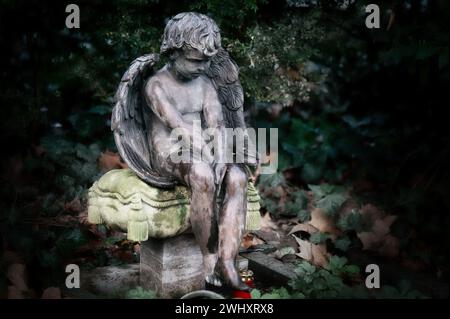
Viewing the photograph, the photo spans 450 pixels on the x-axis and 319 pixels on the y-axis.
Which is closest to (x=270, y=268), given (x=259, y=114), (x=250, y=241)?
(x=250, y=241)

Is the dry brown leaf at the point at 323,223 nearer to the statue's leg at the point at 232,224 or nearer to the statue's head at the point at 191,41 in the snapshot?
the statue's leg at the point at 232,224

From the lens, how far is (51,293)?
2.64 m

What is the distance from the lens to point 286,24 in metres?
4.09

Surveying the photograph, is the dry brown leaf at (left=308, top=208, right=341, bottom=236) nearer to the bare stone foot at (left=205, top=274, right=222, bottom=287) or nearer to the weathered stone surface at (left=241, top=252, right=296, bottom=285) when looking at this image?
the weathered stone surface at (left=241, top=252, right=296, bottom=285)

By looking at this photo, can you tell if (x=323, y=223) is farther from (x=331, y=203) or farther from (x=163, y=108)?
(x=163, y=108)

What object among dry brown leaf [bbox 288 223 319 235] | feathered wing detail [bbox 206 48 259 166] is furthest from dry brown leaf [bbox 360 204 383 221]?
feathered wing detail [bbox 206 48 259 166]

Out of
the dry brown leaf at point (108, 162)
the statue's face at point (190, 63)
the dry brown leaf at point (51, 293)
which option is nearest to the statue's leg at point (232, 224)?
the statue's face at point (190, 63)

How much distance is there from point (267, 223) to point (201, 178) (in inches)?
74.2

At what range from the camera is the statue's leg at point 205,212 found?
2375mm

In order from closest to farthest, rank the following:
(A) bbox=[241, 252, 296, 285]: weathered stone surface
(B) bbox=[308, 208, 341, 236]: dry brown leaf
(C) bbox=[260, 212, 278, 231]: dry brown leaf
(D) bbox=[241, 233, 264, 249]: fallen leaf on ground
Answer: (A) bbox=[241, 252, 296, 285]: weathered stone surface < (D) bbox=[241, 233, 264, 249]: fallen leaf on ground < (B) bbox=[308, 208, 341, 236]: dry brown leaf < (C) bbox=[260, 212, 278, 231]: dry brown leaf

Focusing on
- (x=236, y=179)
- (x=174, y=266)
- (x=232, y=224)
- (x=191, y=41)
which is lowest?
(x=174, y=266)

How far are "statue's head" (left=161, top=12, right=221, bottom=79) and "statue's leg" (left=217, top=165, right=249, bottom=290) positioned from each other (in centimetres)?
54

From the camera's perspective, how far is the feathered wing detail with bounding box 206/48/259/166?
2.78m

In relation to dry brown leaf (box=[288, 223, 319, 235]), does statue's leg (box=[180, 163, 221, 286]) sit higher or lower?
higher
